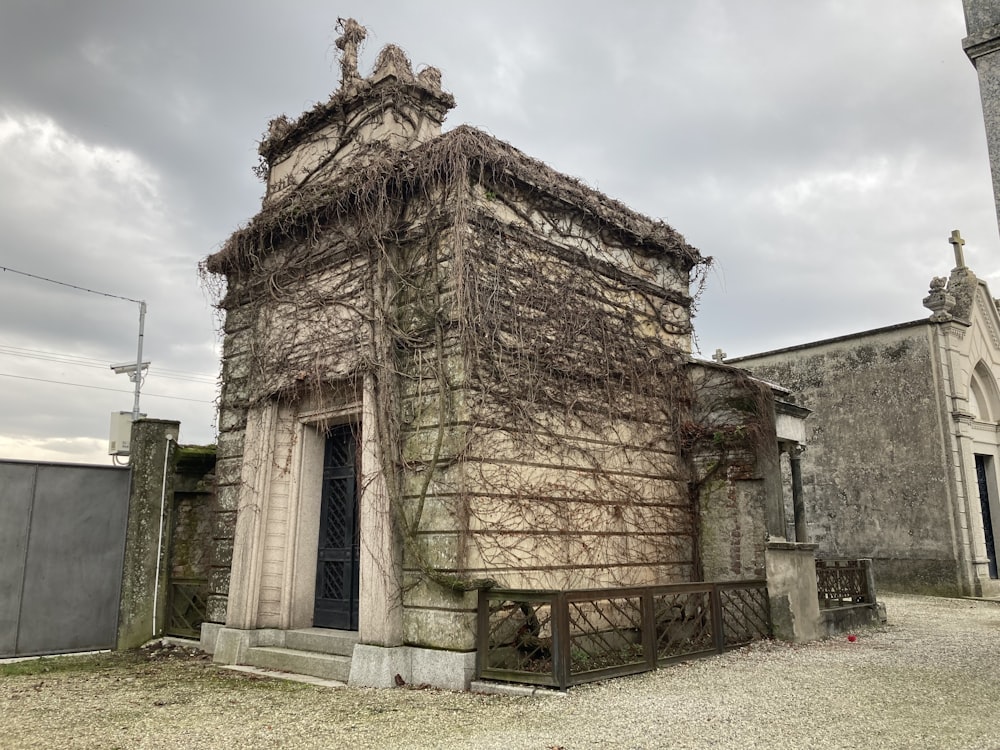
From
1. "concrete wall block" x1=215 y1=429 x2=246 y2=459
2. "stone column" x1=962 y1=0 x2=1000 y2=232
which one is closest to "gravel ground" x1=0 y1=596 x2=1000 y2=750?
"concrete wall block" x1=215 y1=429 x2=246 y2=459

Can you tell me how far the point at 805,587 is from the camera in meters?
8.69

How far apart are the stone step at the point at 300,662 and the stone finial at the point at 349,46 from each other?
683cm

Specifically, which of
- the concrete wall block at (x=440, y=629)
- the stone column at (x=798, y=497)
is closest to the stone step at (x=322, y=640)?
the concrete wall block at (x=440, y=629)

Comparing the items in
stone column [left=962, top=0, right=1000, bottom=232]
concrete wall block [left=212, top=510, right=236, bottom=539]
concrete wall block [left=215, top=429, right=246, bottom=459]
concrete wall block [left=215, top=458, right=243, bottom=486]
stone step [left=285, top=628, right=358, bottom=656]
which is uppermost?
stone column [left=962, top=0, right=1000, bottom=232]

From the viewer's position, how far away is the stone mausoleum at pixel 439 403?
724cm

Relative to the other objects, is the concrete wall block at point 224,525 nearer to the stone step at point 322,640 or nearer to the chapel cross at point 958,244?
the stone step at point 322,640

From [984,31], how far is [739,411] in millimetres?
4877

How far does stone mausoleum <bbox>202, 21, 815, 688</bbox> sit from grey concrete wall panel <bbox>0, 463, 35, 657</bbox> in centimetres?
224

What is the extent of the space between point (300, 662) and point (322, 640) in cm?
32

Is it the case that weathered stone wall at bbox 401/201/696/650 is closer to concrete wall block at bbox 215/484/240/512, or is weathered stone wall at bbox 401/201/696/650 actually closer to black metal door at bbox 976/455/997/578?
concrete wall block at bbox 215/484/240/512

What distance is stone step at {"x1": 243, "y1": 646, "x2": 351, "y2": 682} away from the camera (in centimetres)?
742

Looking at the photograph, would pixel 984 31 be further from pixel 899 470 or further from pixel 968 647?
pixel 899 470

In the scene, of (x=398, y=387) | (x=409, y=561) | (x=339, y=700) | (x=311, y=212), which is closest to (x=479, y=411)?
(x=398, y=387)

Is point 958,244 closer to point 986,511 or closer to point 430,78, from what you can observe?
point 986,511
